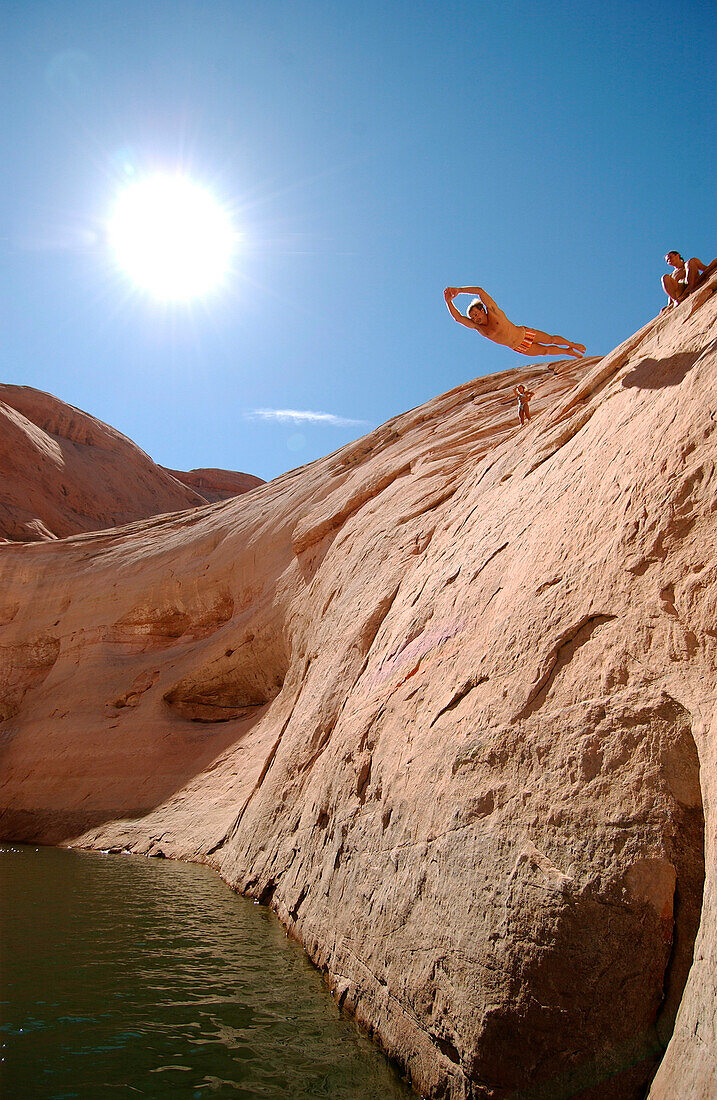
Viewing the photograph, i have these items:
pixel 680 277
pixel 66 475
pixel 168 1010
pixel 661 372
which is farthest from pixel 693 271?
pixel 66 475

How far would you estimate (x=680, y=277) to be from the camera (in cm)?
543

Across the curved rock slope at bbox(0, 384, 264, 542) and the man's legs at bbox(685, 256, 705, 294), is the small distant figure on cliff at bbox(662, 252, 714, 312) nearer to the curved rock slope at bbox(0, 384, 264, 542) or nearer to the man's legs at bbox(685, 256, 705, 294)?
the man's legs at bbox(685, 256, 705, 294)

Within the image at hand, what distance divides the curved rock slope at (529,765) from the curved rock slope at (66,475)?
1997 centimetres

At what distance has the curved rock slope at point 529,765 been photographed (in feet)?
9.39

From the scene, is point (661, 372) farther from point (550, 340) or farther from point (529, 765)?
point (550, 340)

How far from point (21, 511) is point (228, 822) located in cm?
2052

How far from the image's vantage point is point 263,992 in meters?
4.69

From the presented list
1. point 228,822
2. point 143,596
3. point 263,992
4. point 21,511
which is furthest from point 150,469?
point 263,992

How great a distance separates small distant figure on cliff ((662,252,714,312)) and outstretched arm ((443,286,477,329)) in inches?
139

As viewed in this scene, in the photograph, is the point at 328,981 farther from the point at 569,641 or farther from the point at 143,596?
the point at 143,596

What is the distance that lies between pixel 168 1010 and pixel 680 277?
6.23 metres

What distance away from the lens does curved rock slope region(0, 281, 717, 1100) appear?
286 centimetres

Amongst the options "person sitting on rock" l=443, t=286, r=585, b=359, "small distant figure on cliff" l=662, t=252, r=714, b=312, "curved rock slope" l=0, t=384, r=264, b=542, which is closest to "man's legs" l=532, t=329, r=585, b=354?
"person sitting on rock" l=443, t=286, r=585, b=359

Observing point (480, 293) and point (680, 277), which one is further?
point (480, 293)
